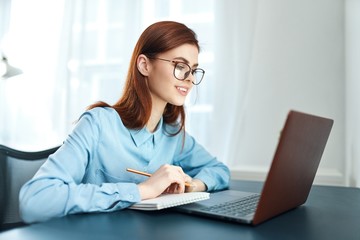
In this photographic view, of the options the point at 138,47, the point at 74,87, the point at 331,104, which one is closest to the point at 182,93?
the point at 138,47

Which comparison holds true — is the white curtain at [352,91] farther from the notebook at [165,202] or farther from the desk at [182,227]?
the notebook at [165,202]

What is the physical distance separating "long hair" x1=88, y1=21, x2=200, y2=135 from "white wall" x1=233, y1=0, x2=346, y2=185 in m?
0.71

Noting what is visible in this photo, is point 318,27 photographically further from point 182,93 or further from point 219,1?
point 182,93

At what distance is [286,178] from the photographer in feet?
2.13

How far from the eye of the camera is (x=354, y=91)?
1374 millimetres

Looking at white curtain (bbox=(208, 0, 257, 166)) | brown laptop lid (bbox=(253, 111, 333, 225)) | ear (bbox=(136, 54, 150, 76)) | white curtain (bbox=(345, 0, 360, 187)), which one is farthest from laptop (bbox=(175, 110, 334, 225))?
white curtain (bbox=(208, 0, 257, 166))

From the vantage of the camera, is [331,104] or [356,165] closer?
[356,165]

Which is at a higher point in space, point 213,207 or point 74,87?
point 74,87

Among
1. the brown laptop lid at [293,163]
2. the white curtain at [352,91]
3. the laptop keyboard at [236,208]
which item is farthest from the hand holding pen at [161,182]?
the white curtain at [352,91]

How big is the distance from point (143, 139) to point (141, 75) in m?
0.22

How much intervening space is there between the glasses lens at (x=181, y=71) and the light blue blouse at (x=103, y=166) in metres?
0.22

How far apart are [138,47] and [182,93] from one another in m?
0.24

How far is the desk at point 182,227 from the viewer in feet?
1.89

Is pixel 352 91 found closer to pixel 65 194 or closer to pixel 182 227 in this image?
pixel 182 227
